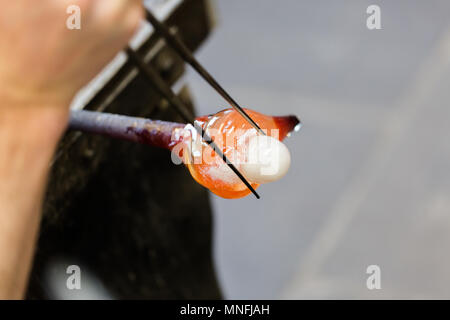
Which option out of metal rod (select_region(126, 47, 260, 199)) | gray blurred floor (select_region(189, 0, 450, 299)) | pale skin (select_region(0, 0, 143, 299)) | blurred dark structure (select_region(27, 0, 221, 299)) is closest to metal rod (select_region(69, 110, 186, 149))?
metal rod (select_region(126, 47, 260, 199))

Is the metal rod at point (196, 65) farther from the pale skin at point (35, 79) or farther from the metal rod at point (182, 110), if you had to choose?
the pale skin at point (35, 79)

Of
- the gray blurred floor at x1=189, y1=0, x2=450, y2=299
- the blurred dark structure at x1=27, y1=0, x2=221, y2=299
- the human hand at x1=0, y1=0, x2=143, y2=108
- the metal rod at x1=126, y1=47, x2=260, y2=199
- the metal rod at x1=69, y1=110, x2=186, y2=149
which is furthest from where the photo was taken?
the gray blurred floor at x1=189, y1=0, x2=450, y2=299

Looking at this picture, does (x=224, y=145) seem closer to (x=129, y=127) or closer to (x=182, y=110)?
(x=182, y=110)

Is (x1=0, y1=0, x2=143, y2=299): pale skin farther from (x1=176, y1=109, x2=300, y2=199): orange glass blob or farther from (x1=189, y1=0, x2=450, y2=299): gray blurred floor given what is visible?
(x1=189, y1=0, x2=450, y2=299): gray blurred floor

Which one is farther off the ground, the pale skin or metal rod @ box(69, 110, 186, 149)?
metal rod @ box(69, 110, 186, 149)
